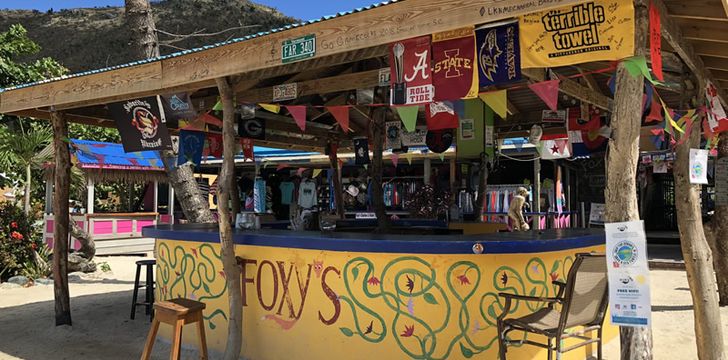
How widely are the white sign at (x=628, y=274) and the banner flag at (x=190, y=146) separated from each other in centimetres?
622

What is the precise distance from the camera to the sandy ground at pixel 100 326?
564 cm

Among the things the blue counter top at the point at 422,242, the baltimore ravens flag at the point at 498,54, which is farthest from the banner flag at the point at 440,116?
the baltimore ravens flag at the point at 498,54

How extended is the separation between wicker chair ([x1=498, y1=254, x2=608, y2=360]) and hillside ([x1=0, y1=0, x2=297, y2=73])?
3827 centimetres

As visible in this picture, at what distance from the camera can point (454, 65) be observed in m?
4.07

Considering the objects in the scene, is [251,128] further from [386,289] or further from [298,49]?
[386,289]

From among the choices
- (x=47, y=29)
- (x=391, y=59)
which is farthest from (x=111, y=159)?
(x=47, y=29)

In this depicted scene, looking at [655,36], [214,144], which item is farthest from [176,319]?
[214,144]

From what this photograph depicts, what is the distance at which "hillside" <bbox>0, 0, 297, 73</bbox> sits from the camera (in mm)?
41250

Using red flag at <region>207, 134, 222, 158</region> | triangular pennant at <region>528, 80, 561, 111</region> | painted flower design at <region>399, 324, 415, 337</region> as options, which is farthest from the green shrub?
triangular pennant at <region>528, 80, 561, 111</region>

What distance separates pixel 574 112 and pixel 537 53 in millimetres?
4594

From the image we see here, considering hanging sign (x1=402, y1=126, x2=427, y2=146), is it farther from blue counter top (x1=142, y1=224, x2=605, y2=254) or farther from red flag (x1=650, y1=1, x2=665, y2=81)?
red flag (x1=650, y1=1, x2=665, y2=81)

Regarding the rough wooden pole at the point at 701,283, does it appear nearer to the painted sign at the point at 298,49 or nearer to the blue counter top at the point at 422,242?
the blue counter top at the point at 422,242

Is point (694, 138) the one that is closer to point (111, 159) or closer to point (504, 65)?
point (504, 65)

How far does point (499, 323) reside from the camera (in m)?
3.98
